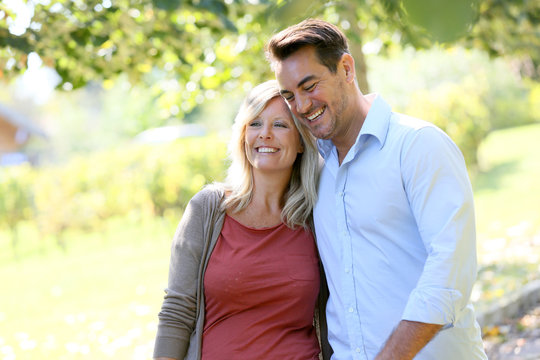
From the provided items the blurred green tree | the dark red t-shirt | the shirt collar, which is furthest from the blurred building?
the shirt collar

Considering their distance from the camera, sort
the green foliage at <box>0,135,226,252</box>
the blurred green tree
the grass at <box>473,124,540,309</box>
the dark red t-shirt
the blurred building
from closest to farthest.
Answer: the dark red t-shirt → the blurred green tree → the grass at <box>473,124,540,309</box> → the green foliage at <box>0,135,226,252</box> → the blurred building

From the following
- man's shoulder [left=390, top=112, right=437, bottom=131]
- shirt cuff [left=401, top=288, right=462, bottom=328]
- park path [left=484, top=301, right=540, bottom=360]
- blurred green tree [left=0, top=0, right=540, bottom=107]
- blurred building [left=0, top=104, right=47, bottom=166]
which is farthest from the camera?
blurred building [left=0, top=104, right=47, bottom=166]

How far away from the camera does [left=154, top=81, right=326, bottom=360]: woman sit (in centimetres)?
279

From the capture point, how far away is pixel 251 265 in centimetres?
282

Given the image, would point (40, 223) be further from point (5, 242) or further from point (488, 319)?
point (488, 319)

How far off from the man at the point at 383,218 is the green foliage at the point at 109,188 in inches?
452

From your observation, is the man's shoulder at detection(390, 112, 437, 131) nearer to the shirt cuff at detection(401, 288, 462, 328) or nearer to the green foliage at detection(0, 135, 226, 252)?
the shirt cuff at detection(401, 288, 462, 328)

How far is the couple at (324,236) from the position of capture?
222 centimetres

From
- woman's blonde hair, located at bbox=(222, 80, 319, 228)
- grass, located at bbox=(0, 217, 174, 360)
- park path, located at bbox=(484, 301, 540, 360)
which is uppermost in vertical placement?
woman's blonde hair, located at bbox=(222, 80, 319, 228)

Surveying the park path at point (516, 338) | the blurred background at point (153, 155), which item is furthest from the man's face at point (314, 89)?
→ the park path at point (516, 338)

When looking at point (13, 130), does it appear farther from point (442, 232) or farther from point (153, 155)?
point (442, 232)

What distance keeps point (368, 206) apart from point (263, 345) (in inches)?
30.1

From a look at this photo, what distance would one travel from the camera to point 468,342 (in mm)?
2381

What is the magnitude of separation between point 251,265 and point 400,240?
2.35 ft
